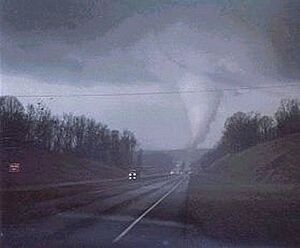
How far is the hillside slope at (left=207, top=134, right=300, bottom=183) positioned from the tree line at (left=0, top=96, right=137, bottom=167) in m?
8.54

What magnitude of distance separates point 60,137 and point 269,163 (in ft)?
48.3

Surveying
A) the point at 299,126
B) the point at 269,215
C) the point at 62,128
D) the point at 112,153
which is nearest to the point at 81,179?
the point at 62,128

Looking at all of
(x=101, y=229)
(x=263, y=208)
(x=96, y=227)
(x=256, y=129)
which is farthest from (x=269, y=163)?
(x=101, y=229)

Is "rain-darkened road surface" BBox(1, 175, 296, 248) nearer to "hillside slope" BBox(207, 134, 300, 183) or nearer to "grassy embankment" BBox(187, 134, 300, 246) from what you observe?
"grassy embankment" BBox(187, 134, 300, 246)

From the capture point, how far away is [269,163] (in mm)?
45156

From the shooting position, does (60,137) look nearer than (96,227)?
No

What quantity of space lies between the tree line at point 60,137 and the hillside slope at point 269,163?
8.54 m

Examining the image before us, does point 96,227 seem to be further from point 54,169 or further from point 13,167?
point 54,169

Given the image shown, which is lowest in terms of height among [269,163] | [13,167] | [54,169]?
[13,167]

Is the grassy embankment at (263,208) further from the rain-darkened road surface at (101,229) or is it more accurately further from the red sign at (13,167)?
the red sign at (13,167)

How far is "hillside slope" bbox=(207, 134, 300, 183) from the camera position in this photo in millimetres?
34400

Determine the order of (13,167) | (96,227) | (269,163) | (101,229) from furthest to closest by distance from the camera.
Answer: (269,163)
(13,167)
(96,227)
(101,229)

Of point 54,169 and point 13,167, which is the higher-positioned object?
point 54,169

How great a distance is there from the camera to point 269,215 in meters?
20.4
